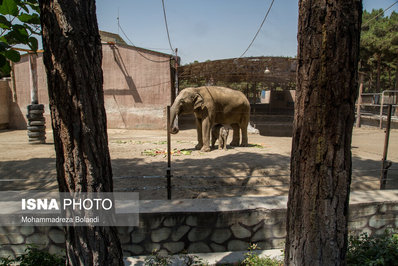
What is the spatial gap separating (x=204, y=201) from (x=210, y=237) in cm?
44

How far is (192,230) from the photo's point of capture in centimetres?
315

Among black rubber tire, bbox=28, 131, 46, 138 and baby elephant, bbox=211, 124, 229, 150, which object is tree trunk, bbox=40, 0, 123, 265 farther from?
black rubber tire, bbox=28, 131, 46, 138

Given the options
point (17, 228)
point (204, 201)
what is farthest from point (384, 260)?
point (17, 228)

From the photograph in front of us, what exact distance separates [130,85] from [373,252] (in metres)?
13.9

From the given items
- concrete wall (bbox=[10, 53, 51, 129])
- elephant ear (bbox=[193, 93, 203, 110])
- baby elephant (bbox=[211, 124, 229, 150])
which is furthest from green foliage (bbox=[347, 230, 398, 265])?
concrete wall (bbox=[10, 53, 51, 129])

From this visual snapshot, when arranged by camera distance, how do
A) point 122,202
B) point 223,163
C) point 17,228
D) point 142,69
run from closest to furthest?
1. point 17,228
2. point 122,202
3. point 223,163
4. point 142,69

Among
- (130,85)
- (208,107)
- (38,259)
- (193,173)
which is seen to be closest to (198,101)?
(208,107)

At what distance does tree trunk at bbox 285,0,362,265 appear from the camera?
1738 mm

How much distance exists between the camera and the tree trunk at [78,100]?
1810 millimetres

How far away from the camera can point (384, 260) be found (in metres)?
2.64

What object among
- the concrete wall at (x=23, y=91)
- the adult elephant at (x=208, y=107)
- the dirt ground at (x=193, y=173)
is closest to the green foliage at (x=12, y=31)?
the dirt ground at (x=193, y=173)

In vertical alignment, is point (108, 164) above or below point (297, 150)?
below

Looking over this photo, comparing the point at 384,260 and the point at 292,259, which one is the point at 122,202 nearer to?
the point at 292,259

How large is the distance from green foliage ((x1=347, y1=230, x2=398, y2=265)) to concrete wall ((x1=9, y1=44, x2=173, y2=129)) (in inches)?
490
